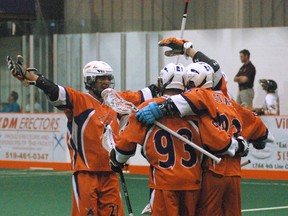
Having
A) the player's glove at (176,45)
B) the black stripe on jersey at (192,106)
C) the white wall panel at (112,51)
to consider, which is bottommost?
the black stripe on jersey at (192,106)

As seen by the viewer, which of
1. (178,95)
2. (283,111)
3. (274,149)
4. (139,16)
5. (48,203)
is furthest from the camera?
(139,16)

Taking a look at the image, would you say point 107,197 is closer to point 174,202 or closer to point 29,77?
point 29,77

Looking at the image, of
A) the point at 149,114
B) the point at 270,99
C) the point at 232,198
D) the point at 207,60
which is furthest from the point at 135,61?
the point at 149,114

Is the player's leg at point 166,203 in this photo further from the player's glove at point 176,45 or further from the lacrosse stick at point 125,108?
the player's glove at point 176,45

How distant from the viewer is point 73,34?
74.9ft

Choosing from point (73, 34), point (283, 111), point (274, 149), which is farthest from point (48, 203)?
point (73, 34)

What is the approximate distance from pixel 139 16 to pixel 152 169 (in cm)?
1549

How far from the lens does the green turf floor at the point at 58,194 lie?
14500mm

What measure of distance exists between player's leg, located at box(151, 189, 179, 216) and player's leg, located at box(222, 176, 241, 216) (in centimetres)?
51

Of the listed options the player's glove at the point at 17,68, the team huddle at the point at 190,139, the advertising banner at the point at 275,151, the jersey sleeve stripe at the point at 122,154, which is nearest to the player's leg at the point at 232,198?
the team huddle at the point at 190,139

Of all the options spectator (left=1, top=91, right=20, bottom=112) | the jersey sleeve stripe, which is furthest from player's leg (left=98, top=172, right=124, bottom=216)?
spectator (left=1, top=91, right=20, bottom=112)

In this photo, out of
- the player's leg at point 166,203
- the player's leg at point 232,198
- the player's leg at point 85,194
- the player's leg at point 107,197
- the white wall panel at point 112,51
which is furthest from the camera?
the white wall panel at point 112,51

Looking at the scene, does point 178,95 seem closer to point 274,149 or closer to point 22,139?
point 274,149

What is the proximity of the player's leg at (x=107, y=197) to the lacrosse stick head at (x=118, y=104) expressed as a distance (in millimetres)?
1180
